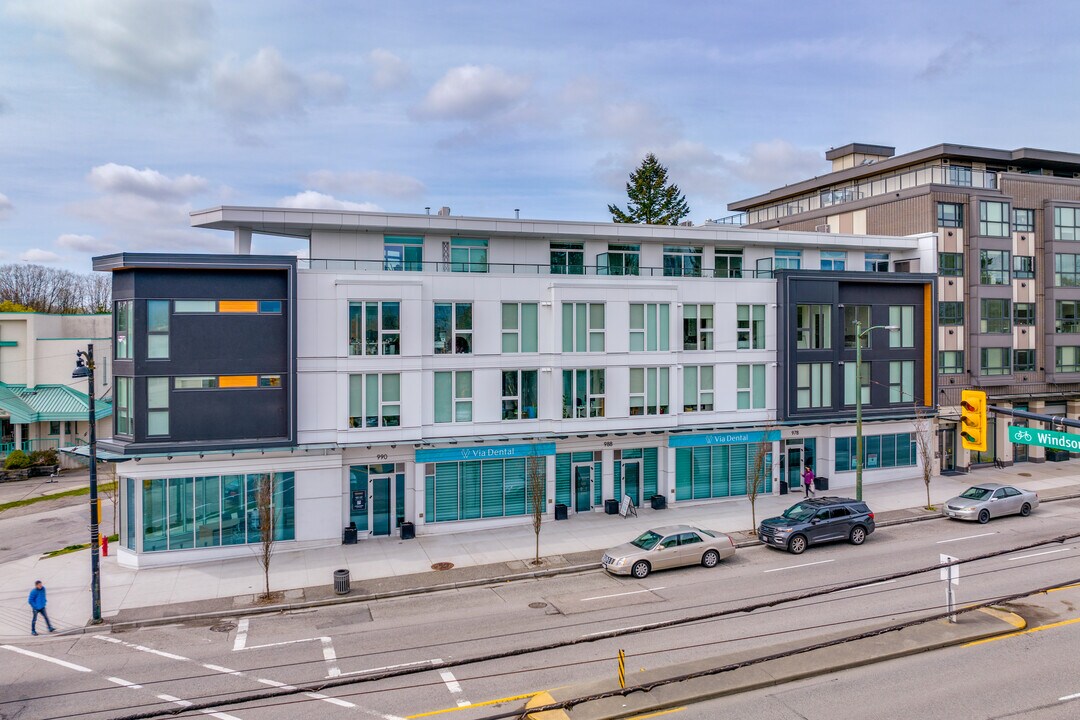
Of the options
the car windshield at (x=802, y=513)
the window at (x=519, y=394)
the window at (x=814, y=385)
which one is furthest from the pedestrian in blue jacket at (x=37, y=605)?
the window at (x=814, y=385)

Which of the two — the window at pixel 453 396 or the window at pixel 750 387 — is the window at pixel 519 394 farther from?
the window at pixel 750 387

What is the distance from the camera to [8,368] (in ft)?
159

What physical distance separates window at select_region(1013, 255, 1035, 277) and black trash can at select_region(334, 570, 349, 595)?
4168 cm

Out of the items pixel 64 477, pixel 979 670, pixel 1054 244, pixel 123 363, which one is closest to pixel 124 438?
pixel 123 363

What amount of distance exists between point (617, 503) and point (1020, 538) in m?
15.5

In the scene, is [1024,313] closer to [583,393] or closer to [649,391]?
[649,391]

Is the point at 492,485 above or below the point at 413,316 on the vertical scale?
below

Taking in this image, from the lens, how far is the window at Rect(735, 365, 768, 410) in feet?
113

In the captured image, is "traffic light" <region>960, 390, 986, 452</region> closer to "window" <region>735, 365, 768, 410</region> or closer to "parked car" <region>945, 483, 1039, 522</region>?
"parked car" <region>945, 483, 1039, 522</region>

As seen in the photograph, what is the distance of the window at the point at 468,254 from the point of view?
30.6 metres

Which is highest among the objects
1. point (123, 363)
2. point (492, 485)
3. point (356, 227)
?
point (356, 227)

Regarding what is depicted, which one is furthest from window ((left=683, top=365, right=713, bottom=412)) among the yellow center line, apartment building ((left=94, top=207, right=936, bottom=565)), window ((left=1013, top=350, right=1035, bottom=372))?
window ((left=1013, top=350, right=1035, bottom=372))

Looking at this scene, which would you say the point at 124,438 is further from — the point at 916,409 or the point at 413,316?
the point at 916,409

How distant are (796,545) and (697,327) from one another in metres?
11.2
